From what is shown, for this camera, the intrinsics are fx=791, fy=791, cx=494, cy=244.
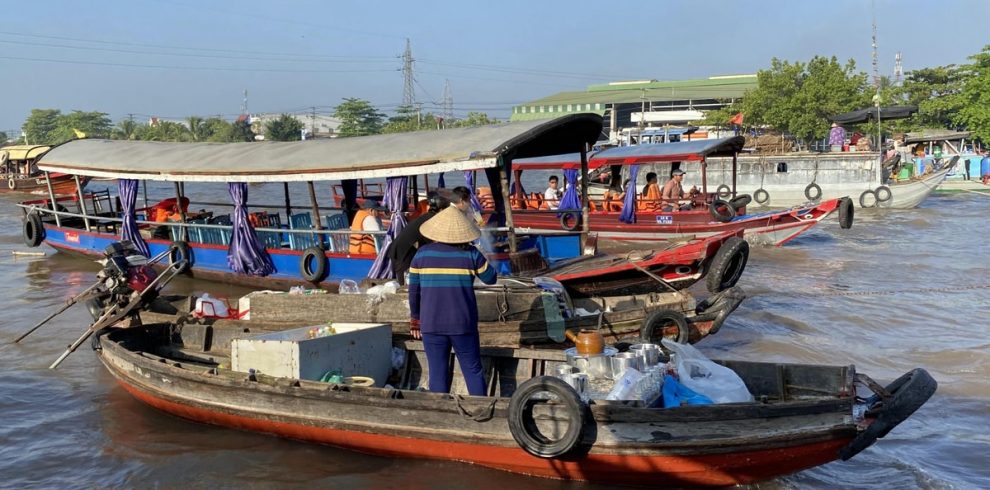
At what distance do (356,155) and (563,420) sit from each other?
5.82 metres

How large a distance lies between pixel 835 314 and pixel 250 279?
8345mm

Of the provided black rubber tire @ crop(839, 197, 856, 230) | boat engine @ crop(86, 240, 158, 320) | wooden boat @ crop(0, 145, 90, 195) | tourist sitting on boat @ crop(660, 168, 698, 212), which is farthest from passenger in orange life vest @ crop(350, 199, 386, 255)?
wooden boat @ crop(0, 145, 90, 195)

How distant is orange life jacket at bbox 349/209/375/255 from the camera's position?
35.2 feet

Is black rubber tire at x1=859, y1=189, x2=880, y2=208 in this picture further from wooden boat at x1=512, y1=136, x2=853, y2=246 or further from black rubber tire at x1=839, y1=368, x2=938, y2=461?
black rubber tire at x1=839, y1=368, x2=938, y2=461

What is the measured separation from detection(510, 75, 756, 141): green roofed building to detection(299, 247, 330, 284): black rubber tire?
57.2m

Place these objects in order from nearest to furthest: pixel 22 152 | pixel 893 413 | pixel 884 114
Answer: pixel 893 413 → pixel 884 114 → pixel 22 152

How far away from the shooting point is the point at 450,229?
17.8ft

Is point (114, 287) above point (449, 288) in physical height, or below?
below

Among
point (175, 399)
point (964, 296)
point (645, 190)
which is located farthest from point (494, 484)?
point (645, 190)

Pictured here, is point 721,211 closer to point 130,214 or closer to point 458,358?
point 130,214

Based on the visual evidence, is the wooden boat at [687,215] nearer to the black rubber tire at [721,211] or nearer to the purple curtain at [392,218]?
the black rubber tire at [721,211]

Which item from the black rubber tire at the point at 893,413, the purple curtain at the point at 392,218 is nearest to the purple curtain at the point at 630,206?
the purple curtain at the point at 392,218

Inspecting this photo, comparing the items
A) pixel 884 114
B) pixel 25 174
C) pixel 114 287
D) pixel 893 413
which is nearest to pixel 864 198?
pixel 884 114

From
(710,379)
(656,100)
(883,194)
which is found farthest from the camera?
(656,100)
